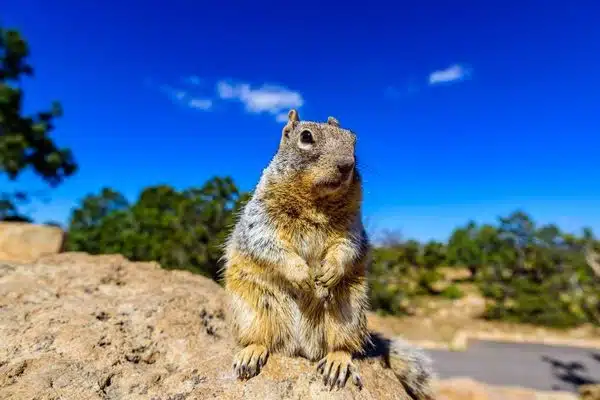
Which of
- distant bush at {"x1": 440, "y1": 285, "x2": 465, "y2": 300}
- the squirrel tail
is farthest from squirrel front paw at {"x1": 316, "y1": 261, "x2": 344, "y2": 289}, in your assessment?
distant bush at {"x1": 440, "y1": 285, "x2": 465, "y2": 300}

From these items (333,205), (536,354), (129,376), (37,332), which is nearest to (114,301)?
(37,332)

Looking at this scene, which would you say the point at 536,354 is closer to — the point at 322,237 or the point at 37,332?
the point at 322,237

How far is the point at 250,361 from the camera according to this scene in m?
3.66

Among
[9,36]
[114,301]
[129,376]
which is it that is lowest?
[129,376]

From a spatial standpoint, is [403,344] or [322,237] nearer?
[322,237]

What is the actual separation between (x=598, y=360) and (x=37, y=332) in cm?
2230

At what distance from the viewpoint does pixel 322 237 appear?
397 cm

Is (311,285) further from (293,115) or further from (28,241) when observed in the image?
(28,241)

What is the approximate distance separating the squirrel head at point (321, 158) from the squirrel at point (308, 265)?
0.4 inches

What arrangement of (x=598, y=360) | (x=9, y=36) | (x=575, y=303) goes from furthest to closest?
(x=575, y=303) < (x=9, y=36) < (x=598, y=360)

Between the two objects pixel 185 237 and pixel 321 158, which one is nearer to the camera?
pixel 321 158

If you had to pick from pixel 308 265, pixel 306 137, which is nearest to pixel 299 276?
pixel 308 265

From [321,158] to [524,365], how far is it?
59.9 feet

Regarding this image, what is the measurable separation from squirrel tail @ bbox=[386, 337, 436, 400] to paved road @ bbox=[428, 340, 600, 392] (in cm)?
1241
